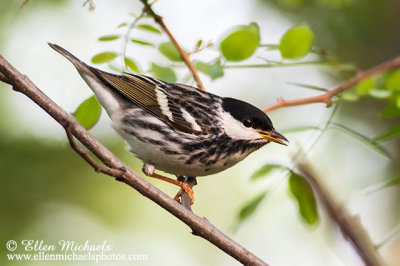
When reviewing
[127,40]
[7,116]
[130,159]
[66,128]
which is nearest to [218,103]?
[127,40]

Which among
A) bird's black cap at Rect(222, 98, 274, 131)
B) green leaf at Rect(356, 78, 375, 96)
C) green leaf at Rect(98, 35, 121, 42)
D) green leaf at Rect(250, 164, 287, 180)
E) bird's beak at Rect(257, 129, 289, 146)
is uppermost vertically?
green leaf at Rect(98, 35, 121, 42)

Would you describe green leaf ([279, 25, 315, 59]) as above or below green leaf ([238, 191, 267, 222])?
above

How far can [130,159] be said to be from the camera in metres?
5.81

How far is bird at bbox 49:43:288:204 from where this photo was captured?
309 centimetres

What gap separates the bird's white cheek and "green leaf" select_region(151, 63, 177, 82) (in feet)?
2.34

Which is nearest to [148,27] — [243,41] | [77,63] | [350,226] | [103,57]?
[103,57]

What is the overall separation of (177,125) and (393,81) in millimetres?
1533

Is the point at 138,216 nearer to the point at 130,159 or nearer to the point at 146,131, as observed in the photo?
the point at 130,159

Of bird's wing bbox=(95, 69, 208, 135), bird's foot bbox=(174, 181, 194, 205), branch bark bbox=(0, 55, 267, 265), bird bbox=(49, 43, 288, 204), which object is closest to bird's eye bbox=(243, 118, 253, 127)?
bird bbox=(49, 43, 288, 204)

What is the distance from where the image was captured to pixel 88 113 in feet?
8.50

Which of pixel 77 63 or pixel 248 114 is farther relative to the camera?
pixel 248 114

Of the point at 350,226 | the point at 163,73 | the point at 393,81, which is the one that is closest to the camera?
the point at 350,226

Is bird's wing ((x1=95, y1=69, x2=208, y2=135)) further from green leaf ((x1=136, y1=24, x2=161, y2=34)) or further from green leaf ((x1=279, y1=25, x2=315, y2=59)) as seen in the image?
green leaf ((x1=279, y1=25, x2=315, y2=59))

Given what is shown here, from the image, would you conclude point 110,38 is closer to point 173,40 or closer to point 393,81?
point 173,40
